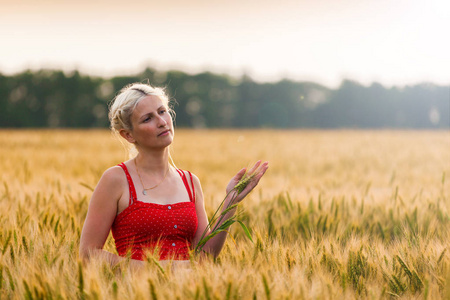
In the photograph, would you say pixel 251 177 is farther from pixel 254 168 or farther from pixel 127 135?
pixel 127 135

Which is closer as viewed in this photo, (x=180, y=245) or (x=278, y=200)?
(x=180, y=245)

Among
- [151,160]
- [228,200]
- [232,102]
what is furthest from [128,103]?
[232,102]

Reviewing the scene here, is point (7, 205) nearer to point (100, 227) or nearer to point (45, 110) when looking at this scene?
point (100, 227)

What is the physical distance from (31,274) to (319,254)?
1174mm

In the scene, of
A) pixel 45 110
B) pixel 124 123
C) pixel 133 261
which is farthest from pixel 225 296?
pixel 45 110

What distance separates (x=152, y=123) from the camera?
6.79ft

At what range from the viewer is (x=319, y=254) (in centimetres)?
198

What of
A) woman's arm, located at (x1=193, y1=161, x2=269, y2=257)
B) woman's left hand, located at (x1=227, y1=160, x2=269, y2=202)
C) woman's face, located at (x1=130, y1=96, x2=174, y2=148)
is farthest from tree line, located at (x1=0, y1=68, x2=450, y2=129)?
woman's left hand, located at (x1=227, y1=160, x2=269, y2=202)

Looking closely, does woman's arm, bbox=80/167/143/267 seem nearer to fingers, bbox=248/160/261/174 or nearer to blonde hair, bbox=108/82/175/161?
blonde hair, bbox=108/82/175/161

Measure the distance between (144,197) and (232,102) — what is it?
117 feet

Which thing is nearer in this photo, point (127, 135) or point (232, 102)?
point (127, 135)

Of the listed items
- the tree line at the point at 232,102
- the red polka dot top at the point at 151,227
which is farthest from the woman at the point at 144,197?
the tree line at the point at 232,102

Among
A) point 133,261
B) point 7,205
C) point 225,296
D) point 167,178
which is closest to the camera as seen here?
point 225,296

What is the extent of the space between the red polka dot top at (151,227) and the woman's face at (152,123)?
0.65ft
